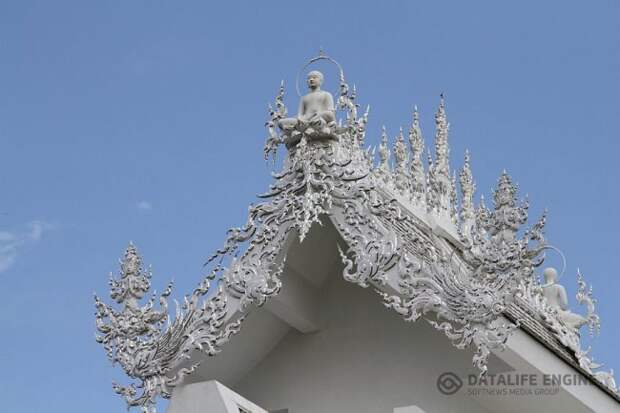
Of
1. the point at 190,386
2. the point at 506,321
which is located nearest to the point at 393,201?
the point at 506,321

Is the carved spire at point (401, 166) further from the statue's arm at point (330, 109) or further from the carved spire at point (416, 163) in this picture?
the statue's arm at point (330, 109)

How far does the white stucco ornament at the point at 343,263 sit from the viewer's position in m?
11.6

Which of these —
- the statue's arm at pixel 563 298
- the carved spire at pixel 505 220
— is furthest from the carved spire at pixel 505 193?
the statue's arm at pixel 563 298

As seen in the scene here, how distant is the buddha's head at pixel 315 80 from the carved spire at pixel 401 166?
4150 millimetres

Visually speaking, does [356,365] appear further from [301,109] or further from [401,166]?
[401,166]

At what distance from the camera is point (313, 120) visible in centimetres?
1243

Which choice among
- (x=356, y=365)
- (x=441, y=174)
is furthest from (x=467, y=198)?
(x=356, y=365)

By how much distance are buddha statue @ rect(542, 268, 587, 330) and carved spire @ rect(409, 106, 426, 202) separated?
180 cm

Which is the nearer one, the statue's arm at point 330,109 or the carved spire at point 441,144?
the statue's arm at point 330,109

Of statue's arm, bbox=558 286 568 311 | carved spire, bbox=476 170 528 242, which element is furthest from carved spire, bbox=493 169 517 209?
statue's arm, bbox=558 286 568 311

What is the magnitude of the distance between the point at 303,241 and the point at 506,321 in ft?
6.88

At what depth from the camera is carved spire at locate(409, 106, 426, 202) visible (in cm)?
1722

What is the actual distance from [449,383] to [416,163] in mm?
6262

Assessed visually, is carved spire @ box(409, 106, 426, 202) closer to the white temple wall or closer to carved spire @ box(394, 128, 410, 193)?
carved spire @ box(394, 128, 410, 193)
